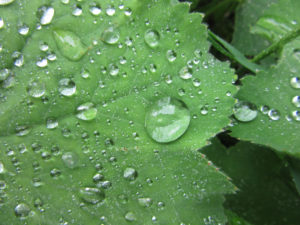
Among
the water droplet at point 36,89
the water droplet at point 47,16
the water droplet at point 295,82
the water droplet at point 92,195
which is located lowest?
the water droplet at point 92,195

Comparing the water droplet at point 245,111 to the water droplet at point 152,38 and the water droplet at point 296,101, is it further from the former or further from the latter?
the water droplet at point 152,38

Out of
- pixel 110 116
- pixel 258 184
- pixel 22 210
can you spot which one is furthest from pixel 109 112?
pixel 258 184

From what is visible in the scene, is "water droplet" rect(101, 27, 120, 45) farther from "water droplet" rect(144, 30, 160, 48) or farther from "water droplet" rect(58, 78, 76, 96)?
"water droplet" rect(58, 78, 76, 96)

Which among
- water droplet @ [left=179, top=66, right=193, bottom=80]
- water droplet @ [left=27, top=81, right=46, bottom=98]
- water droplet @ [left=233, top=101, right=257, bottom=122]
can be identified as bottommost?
water droplet @ [left=233, top=101, right=257, bottom=122]

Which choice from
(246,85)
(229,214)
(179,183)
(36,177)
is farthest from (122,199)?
(246,85)

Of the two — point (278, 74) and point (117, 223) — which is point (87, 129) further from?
point (278, 74)

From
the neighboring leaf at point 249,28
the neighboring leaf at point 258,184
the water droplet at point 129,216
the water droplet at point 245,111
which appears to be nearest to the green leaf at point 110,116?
the water droplet at point 129,216

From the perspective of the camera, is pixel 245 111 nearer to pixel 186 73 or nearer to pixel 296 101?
pixel 296 101

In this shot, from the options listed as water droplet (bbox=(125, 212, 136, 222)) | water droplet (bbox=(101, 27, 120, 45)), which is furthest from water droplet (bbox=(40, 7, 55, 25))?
water droplet (bbox=(125, 212, 136, 222))
